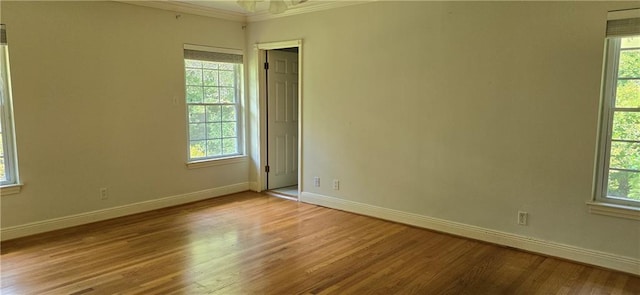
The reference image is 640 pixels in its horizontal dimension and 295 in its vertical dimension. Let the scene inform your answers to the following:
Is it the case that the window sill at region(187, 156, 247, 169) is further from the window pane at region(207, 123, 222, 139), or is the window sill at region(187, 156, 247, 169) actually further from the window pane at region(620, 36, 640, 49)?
the window pane at region(620, 36, 640, 49)

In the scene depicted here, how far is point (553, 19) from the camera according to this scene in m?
3.31

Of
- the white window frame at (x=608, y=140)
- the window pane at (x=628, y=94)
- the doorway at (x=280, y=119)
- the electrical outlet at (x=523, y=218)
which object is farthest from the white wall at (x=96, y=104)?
the window pane at (x=628, y=94)

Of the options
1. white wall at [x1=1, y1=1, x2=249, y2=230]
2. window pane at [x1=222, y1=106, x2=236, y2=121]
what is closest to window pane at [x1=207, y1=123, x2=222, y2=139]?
window pane at [x1=222, y1=106, x2=236, y2=121]

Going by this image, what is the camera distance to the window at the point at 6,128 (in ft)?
12.1

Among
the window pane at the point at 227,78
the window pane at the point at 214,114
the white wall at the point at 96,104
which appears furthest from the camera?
the window pane at the point at 227,78

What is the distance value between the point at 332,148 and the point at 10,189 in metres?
3.21

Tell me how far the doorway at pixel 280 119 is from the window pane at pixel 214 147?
0.58 meters

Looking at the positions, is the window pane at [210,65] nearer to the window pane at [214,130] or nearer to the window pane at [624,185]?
the window pane at [214,130]

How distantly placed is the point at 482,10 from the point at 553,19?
591mm

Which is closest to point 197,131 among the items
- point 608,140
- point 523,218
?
point 523,218

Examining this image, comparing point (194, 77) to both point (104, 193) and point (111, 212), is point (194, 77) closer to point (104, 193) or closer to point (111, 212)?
point (104, 193)

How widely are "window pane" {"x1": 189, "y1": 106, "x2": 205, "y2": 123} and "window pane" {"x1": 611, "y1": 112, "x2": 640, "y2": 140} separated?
14.1 feet

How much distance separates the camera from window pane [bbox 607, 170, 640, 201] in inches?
124

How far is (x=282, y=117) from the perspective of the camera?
5.92 m
